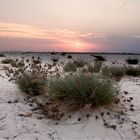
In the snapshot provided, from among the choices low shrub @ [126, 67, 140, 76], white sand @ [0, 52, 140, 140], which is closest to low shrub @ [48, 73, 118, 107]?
white sand @ [0, 52, 140, 140]

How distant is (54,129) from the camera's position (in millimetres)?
4730

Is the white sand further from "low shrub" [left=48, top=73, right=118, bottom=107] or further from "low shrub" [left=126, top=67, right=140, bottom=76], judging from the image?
"low shrub" [left=126, top=67, right=140, bottom=76]

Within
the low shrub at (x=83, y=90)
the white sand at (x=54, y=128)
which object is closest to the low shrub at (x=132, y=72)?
the low shrub at (x=83, y=90)

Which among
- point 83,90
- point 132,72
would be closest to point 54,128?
point 83,90

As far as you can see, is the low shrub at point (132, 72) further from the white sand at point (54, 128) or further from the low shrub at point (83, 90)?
the white sand at point (54, 128)

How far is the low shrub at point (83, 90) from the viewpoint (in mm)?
5293

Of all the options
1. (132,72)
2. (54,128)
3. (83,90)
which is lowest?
(54,128)

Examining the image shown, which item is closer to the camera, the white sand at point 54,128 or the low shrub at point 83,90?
the white sand at point 54,128

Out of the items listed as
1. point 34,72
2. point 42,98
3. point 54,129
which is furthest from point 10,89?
point 54,129

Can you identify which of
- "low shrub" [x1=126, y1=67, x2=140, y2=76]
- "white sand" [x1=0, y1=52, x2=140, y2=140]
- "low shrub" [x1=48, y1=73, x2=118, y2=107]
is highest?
"low shrub" [x1=48, y1=73, x2=118, y2=107]

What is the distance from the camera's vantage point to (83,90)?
17.6 feet

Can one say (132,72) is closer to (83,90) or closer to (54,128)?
(83,90)

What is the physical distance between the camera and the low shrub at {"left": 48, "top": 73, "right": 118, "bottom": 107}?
5293 mm

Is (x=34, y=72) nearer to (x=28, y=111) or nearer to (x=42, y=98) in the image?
(x=42, y=98)
